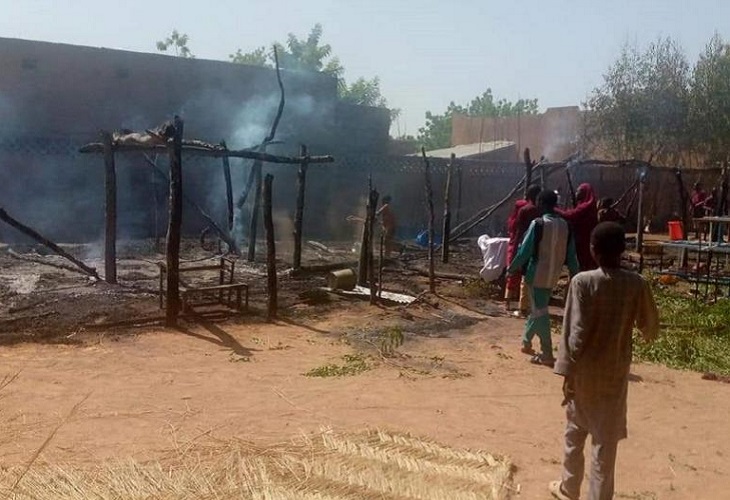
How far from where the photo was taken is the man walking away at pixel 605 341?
4.04 metres

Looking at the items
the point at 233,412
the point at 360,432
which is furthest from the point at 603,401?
the point at 233,412

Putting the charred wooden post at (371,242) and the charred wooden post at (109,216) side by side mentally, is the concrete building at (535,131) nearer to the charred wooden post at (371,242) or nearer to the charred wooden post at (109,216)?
the charred wooden post at (371,242)

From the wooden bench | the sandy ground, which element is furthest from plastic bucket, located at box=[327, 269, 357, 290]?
the sandy ground

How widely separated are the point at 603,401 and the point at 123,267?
33.3 ft

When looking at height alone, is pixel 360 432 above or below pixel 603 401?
below

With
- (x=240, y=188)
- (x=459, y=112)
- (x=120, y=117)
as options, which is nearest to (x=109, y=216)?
(x=240, y=188)

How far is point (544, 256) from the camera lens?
23.9 feet

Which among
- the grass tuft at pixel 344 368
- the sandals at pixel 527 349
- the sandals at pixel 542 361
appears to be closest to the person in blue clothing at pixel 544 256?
the sandals at pixel 542 361

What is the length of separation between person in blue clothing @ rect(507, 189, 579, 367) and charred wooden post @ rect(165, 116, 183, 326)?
13.3 feet

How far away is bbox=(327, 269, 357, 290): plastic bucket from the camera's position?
1102cm

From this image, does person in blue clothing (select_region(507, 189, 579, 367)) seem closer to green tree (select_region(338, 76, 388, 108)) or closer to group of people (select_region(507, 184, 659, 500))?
group of people (select_region(507, 184, 659, 500))

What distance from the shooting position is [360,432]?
5.33 m

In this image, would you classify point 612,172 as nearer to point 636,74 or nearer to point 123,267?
point 636,74

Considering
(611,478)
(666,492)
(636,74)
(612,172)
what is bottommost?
(666,492)
